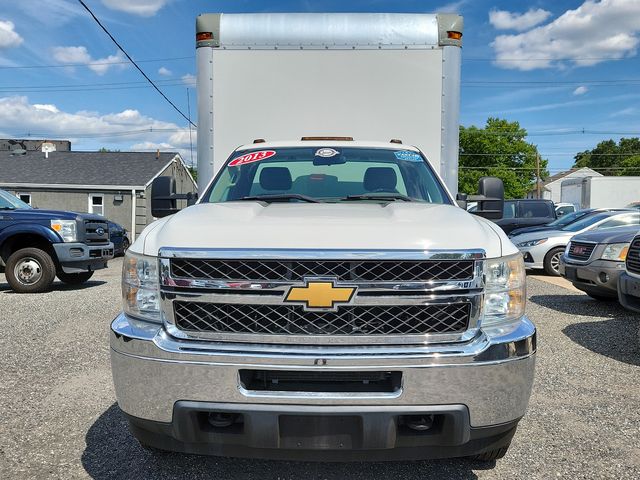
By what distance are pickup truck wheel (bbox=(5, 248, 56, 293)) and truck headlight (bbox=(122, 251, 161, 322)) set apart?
8058mm

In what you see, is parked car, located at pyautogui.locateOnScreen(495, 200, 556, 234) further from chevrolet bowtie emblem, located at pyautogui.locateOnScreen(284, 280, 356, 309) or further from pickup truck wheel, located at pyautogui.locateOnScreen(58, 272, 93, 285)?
chevrolet bowtie emblem, located at pyautogui.locateOnScreen(284, 280, 356, 309)

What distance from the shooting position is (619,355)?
576 centimetres

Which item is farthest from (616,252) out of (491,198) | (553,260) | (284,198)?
(284,198)

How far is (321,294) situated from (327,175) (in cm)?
192

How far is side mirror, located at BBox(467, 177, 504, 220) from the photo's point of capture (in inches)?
169

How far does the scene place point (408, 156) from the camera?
443 cm

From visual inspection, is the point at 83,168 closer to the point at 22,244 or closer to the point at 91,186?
the point at 91,186

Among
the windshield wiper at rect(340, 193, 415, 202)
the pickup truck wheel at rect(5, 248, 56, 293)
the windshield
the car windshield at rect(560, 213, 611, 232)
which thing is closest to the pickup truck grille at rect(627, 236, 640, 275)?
the windshield wiper at rect(340, 193, 415, 202)

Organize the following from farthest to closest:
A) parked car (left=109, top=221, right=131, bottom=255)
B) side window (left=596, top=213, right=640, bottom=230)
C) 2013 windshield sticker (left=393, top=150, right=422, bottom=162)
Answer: parked car (left=109, top=221, right=131, bottom=255)
side window (left=596, top=213, right=640, bottom=230)
2013 windshield sticker (left=393, top=150, right=422, bottom=162)

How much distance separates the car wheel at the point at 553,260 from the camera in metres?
13.0

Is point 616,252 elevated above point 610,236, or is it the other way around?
point 610,236

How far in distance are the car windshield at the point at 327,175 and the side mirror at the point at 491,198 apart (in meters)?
0.44

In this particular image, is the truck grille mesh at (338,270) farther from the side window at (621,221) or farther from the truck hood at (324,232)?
the side window at (621,221)

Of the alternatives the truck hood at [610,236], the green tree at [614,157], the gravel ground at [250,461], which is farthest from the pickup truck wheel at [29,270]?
the green tree at [614,157]
